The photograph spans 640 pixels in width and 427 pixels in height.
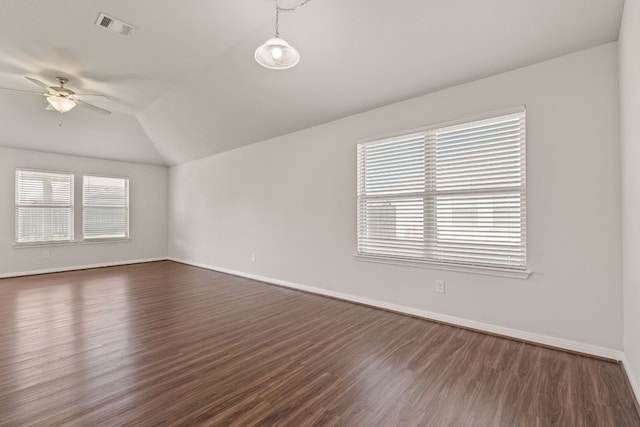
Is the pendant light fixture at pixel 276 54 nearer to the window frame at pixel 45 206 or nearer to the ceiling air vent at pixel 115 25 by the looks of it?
the ceiling air vent at pixel 115 25

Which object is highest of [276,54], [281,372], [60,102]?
[60,102]

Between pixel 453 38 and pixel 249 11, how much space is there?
6.25ft

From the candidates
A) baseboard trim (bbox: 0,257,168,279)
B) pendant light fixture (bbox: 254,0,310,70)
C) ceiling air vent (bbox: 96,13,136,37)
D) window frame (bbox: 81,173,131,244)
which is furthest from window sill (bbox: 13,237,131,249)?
pendant light fixture (bbox: 254,0,310,70)

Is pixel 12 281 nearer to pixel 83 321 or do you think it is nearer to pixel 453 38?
pixel 83 321

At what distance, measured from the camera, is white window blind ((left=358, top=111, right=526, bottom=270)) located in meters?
2.83

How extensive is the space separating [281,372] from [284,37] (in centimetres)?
311

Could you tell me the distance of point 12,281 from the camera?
17.2 ft

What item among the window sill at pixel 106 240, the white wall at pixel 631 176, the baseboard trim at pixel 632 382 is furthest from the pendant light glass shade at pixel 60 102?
the baseboard trim at pixel 632 382

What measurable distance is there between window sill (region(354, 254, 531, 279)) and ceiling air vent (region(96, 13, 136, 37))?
11.8 ft

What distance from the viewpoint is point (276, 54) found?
226 cm

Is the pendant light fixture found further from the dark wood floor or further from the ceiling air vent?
the dark wood floor

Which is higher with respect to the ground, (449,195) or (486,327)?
(449,195)

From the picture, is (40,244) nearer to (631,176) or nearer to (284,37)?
(284,37)

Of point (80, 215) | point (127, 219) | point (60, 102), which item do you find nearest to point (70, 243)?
point (80, 215)
